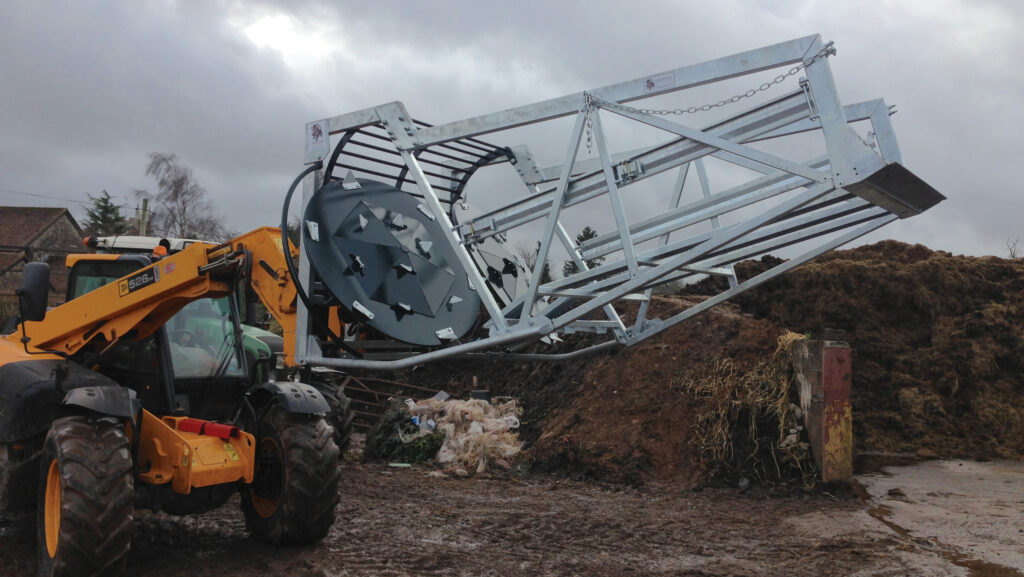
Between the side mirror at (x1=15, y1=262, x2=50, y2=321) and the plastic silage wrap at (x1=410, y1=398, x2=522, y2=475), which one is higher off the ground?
the side mirror at (x1=15, y1=262, x2=50, y2=321)

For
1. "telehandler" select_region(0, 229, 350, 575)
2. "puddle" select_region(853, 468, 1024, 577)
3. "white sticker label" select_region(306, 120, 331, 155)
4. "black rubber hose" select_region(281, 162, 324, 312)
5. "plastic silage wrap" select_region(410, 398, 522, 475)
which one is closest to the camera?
"telehandler" select_region(0, 229, 350, 575)

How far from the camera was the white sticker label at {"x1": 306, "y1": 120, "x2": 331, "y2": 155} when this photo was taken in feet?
18.2

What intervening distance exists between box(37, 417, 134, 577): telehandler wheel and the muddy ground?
1.92 feet

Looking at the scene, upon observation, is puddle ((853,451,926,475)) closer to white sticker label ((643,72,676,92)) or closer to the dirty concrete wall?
the dirty concrete wall

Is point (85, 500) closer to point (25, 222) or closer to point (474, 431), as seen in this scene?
point (474, 431)

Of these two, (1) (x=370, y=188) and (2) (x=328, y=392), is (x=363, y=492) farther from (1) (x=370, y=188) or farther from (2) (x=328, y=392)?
(1) (x=370, y=188)

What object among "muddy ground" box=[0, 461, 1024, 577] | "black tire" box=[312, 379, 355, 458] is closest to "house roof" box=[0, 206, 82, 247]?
"black tire" box=[312, 379, 355, 458]

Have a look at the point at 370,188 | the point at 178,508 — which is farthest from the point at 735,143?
the point at 178,508

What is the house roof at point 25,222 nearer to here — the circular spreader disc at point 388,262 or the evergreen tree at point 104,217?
the evergreen tree at point 104,217

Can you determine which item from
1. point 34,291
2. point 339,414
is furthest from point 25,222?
point 34,291

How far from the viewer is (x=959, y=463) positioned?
8.73m

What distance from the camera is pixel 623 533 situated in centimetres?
637

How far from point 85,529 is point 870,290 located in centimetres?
984

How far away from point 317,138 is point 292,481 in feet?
7.81
